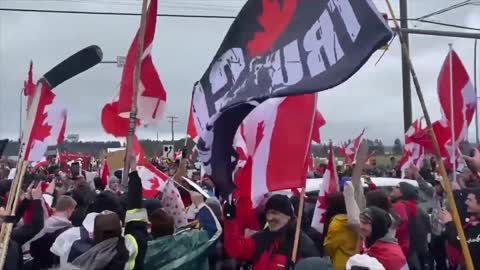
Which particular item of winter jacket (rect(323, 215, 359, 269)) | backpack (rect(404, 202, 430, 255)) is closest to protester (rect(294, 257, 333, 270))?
winter jacket (rect(323, 215, 359, 269))

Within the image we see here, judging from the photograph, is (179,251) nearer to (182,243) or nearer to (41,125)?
(182,243)

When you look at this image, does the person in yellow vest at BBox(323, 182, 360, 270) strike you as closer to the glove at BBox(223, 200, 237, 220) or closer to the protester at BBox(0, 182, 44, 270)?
the glove at BBox(223, 200, 237, 220)

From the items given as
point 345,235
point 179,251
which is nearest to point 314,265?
point 179,251

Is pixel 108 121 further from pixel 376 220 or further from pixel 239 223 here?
pixel 376 220

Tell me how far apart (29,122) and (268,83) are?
1.86m

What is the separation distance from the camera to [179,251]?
581 cm

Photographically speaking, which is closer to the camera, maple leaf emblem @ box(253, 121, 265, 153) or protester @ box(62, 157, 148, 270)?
protester @ box(62, 157, 148, 270)

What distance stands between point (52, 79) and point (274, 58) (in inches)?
66.5

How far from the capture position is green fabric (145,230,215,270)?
224 inches

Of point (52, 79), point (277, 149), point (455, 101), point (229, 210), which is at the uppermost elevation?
point (455, 101)

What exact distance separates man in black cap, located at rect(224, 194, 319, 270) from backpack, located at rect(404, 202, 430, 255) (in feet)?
10.2

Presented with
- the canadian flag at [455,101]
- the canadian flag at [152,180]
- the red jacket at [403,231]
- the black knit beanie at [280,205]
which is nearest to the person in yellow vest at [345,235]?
the black knit beanie at [280,205]

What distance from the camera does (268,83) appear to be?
4887mm

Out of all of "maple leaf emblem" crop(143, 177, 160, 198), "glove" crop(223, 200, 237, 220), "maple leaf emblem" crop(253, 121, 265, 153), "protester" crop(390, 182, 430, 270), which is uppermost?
"maple leaf emblem" crop(253, 121, 265, 153)
